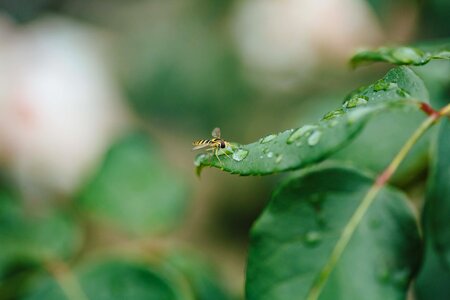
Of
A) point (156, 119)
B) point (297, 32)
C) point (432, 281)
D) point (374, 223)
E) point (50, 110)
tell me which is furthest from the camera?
point (156, 119)

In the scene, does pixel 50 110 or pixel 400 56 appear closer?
pixel 400 56

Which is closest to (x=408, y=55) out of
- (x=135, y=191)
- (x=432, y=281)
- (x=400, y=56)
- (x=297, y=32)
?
Answer: (x=400, y=56)

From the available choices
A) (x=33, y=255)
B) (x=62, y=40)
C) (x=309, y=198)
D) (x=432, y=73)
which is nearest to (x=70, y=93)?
(x=62, y=40)

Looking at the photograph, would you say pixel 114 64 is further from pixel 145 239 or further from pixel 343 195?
pixel 343 195

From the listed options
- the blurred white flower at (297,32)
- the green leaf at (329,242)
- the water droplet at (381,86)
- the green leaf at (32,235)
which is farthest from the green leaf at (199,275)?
the blurred white flower at (297,32)

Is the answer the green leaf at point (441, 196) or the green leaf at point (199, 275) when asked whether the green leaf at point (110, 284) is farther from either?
the green leaf at point (441, 196)

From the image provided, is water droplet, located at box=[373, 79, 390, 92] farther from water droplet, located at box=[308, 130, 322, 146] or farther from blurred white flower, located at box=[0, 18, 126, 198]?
blurred white flower, located at box=[0, 18, 126, 198]

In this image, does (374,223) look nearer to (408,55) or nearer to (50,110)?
(408,55)
